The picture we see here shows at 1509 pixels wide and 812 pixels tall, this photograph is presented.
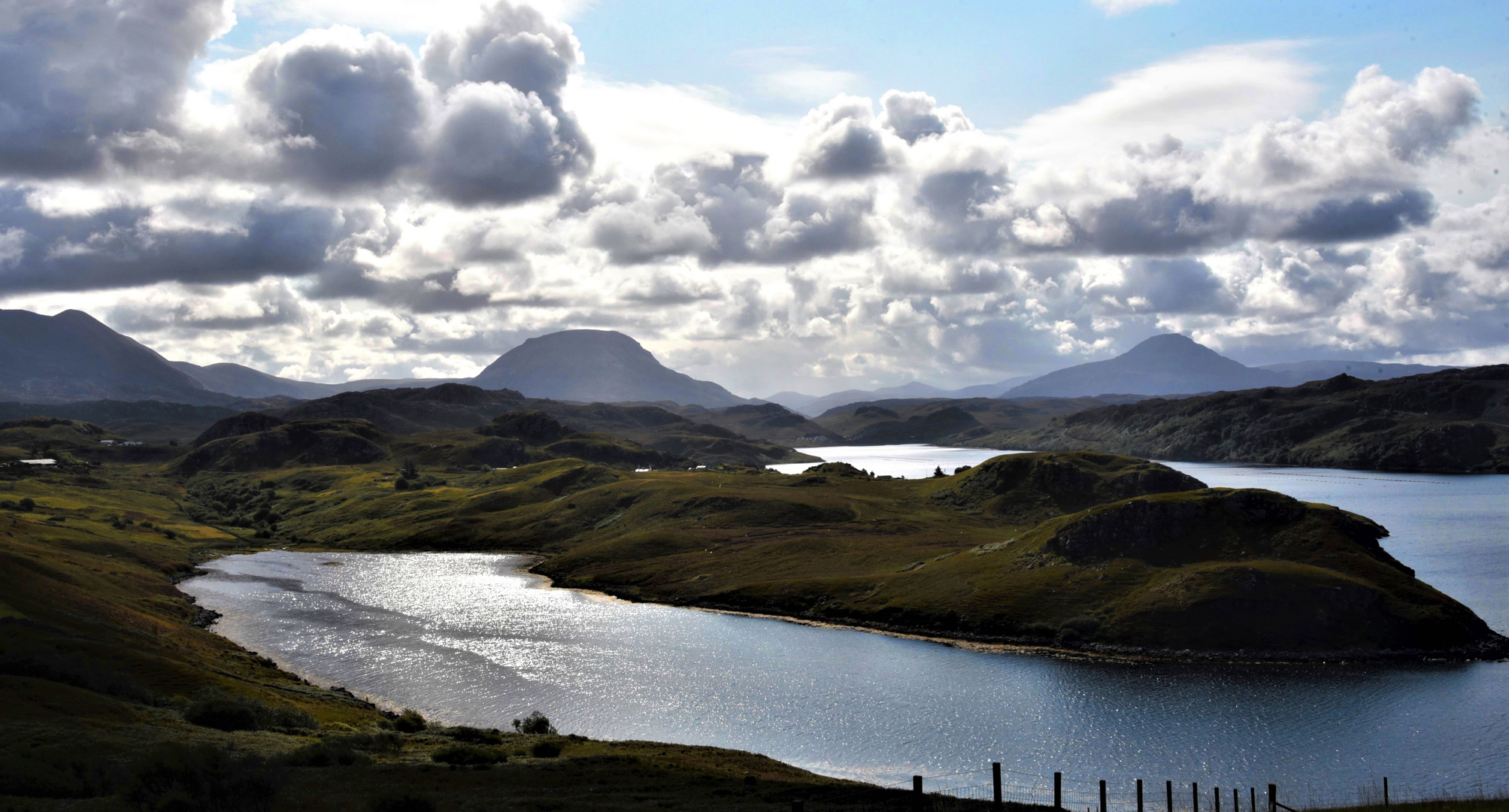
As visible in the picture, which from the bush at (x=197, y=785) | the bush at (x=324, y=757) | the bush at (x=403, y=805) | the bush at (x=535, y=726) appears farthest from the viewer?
the bush at (x=535, y=726)

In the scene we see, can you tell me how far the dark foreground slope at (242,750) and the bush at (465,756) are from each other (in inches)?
5.6

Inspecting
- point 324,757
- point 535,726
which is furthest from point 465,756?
point 535,726

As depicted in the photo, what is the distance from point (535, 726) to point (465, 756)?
60.5 feet

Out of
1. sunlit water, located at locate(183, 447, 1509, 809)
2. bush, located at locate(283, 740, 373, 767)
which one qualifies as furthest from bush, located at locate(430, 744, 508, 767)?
sunlit water, located at locate(183, 447, 1509, 809)

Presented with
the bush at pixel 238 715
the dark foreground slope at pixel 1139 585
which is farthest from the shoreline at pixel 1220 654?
the bush at pixel 238 715

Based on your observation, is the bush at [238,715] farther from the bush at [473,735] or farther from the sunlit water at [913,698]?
the sunlit water at [913,698]

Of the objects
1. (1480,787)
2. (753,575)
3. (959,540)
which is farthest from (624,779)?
(959,540)

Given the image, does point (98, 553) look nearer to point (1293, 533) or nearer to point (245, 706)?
point (245, 706)

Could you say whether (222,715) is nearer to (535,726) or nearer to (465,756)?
(465,756)

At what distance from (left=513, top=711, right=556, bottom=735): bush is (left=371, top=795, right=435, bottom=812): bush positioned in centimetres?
3580

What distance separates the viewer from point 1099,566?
130 metres

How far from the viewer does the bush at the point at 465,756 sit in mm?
57656

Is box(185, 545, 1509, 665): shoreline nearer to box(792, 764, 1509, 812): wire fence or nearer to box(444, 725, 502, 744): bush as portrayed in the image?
box(792, 764, 1509, 812): wire fence

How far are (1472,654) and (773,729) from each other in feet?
273
